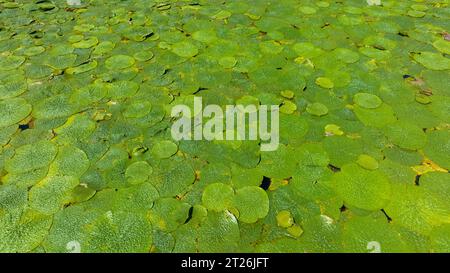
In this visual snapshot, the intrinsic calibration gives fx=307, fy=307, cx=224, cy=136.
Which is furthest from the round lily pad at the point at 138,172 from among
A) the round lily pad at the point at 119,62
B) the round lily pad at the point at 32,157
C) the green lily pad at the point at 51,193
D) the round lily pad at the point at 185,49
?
the round lily pad at the point at 185,49

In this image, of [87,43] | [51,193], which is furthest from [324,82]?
[87,43]

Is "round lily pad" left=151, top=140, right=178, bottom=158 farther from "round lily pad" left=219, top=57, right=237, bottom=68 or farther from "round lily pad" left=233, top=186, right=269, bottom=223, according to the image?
"round lily pad" left=219, top=57, right=237, bottom=68

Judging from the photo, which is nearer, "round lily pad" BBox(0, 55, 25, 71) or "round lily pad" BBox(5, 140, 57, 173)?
"round lily pad" BBox(5, 140, 57, 173)

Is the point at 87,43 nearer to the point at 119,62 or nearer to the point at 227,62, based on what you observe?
the point at 119,62

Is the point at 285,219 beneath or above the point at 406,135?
beneath

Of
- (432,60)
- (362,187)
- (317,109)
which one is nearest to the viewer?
(362,187)

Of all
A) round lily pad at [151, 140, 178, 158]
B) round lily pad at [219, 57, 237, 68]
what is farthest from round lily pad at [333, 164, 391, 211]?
round lily pad at [219, 57, 237, 68]

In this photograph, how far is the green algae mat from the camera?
136 centimetres

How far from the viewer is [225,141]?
1.75 meters

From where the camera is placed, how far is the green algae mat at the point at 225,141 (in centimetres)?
136

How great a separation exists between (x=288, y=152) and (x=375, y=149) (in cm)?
47

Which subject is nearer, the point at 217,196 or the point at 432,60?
the point at 217,196

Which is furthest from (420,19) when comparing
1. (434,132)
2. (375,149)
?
(375,149)

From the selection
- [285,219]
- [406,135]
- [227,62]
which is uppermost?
[227,62]
